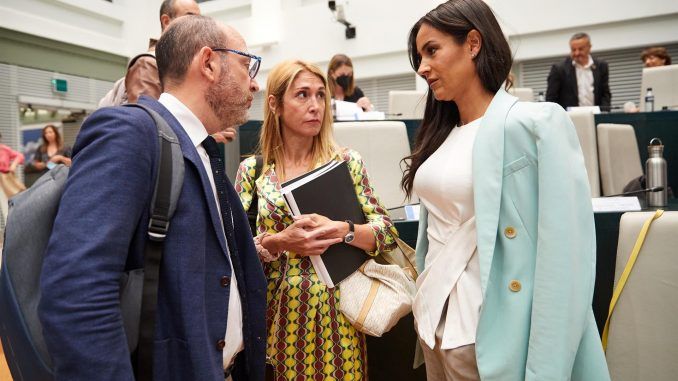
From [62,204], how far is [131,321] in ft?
0.83

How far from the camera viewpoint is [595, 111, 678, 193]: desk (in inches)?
159

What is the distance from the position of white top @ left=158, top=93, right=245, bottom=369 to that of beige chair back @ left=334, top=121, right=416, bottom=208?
7.07 feet

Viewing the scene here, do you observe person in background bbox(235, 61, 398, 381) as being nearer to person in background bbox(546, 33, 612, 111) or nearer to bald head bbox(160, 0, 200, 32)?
bald head bbox(160, 0, 200, 32)

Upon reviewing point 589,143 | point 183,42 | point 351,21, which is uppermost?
point 351,21

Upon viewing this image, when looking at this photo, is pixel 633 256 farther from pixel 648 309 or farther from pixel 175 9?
pixel 175 9

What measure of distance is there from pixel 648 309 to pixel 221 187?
136cm

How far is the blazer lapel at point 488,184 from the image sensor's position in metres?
1.21

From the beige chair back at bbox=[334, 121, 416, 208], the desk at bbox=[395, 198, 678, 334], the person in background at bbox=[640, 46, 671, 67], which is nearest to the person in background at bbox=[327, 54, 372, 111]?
the beige chair back at bbox=[334, 121, 416, 208]

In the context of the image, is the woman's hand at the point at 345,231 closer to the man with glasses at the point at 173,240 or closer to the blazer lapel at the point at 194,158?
the man with glasses at the point at 173,240

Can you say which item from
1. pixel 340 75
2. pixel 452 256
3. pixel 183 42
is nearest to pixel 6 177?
pixel 340 75

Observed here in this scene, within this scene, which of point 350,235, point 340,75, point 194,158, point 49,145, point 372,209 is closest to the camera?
point 194,158

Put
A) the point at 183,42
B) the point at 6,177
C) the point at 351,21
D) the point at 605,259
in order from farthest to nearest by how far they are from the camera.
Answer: the point at 351,21
the point at 6,177
the point at 605,259
the point at 183,42

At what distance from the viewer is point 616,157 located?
12.8ft

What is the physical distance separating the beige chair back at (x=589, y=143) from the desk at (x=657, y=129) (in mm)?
549
